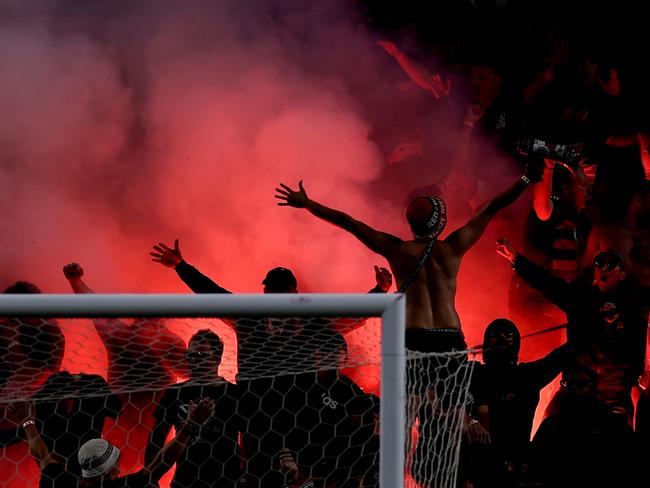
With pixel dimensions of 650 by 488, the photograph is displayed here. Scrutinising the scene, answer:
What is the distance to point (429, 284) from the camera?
377cm

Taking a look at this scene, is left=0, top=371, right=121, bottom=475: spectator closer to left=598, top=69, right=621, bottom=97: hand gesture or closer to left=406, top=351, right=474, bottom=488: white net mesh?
left=406, top=351, right=474, bottom=488: white net mesh

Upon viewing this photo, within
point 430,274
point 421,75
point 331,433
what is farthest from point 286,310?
point 421,75

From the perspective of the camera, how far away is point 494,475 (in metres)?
3.52

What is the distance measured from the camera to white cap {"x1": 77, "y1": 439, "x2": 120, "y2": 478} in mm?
2920

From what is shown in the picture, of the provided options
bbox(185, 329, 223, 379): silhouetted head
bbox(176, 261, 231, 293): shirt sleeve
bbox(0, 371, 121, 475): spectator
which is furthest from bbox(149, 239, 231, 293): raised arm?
bbox(185, 329, 223, 379): silhouetted head

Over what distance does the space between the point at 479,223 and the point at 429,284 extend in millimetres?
364

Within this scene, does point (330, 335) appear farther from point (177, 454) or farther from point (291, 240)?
point (291, 240)

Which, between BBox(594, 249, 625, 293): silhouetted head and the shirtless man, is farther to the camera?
BBox(594, 249, 625, 293): silhouetted head

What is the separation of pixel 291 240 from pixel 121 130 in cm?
106

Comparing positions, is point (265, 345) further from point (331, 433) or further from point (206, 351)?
point (331, 433)

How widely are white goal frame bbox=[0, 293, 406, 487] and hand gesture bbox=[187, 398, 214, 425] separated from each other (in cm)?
88

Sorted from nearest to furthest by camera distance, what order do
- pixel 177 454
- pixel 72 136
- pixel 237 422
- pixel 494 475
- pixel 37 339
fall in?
pixel 177 454
pixel 237 422
pixel 494 475
pixel 37 339
pixel 72 136

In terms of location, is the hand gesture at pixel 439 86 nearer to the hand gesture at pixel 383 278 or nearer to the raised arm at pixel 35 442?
the hand gesture at pixel 383 278

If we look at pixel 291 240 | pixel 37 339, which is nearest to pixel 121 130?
pixel 291 240
